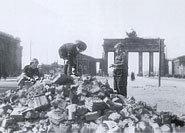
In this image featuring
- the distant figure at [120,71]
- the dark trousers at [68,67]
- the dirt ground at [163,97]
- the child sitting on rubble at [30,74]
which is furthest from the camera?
the dark trousers at [68,67]

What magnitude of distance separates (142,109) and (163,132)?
1.11 meters

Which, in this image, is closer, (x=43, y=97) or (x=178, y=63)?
(x=43, y=97)

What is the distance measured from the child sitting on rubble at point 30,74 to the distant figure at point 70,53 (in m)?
1.21

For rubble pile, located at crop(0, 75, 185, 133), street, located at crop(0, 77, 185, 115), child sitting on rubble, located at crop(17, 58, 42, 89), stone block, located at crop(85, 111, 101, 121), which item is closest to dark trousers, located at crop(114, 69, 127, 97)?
street, located at crop(0, 77, 185, 115)

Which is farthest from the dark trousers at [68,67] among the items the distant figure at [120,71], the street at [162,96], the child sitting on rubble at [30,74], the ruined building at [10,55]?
the ruined building at [10,55]

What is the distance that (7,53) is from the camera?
52.7 m

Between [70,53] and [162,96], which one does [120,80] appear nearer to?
[70,53]

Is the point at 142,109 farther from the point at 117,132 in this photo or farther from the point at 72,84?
the point at 72,84

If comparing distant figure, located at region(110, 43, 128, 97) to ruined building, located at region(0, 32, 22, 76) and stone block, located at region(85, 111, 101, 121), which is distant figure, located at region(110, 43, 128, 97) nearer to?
stone block, located at region(85, 111, 101, 121)

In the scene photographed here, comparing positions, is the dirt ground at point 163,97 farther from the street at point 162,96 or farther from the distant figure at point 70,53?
the distant figure at point 70,53

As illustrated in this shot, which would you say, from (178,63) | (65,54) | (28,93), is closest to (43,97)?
(28,93)

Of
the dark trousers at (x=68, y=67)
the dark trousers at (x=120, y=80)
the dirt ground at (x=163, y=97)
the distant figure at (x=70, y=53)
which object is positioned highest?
the distant figure at (x=70, y=53)

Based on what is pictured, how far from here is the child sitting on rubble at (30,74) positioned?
9.63 metres

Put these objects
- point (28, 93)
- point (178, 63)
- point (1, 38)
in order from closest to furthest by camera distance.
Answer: point (28, 93)
point (1, 38)
point (178, 63)
